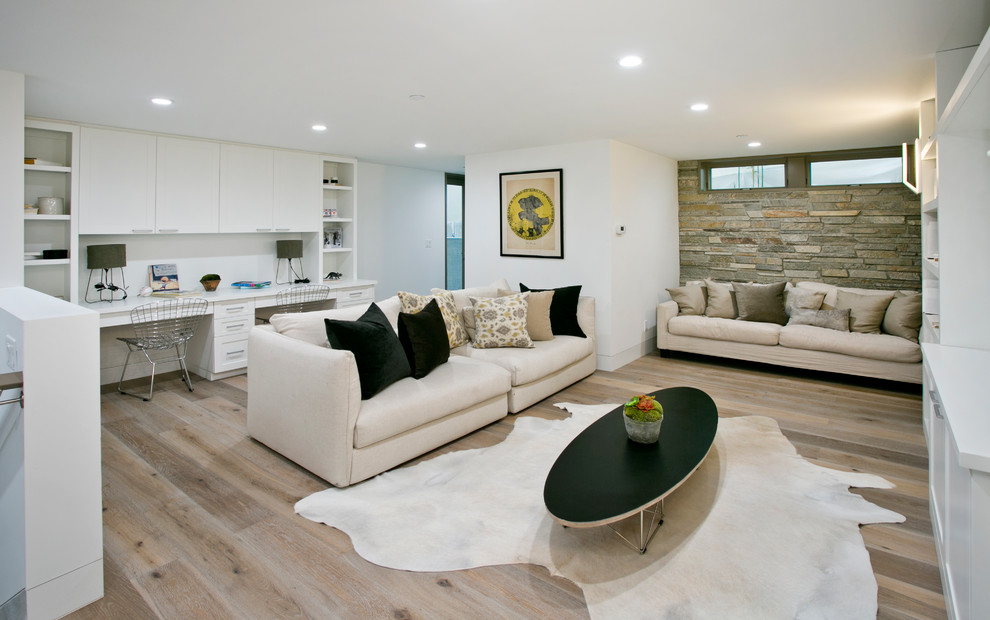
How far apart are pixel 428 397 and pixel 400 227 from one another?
4605 millimetres

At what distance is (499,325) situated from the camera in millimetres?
4508

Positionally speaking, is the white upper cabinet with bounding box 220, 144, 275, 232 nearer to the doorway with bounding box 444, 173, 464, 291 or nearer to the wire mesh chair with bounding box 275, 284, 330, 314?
the wire mesh chair with bounding box 275, 284, 330, 314

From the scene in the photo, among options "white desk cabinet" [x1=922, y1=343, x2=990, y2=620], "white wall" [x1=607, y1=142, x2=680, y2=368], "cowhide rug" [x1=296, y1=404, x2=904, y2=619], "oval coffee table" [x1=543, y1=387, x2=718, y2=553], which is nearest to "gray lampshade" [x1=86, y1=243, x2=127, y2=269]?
"cowhide rug" [x1=296, y1=404, x2=904, y2=619]

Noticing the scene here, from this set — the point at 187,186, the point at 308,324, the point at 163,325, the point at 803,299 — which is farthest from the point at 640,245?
the point at 163,325

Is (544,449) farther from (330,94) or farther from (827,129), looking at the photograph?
(827,129)

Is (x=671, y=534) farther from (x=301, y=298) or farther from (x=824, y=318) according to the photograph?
(x=301, y=298)

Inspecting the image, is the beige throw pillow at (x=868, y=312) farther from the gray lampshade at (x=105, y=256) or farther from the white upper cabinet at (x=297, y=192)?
the gray lampshade at (x=105, y=256)

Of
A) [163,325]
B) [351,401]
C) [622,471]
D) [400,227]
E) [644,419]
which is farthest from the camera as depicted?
[400,227]

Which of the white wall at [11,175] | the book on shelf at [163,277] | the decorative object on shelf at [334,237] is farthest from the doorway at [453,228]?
the white wall at [11,175]

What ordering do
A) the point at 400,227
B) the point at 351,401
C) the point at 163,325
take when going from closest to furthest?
the point at 351,401
the point at 163,325
the point at 400,227

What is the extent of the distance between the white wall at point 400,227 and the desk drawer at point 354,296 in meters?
0.65

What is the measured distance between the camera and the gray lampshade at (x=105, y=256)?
471cm

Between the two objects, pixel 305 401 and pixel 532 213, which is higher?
pixel 532 213

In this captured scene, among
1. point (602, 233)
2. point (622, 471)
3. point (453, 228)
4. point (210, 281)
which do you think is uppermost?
point (453, 228)
